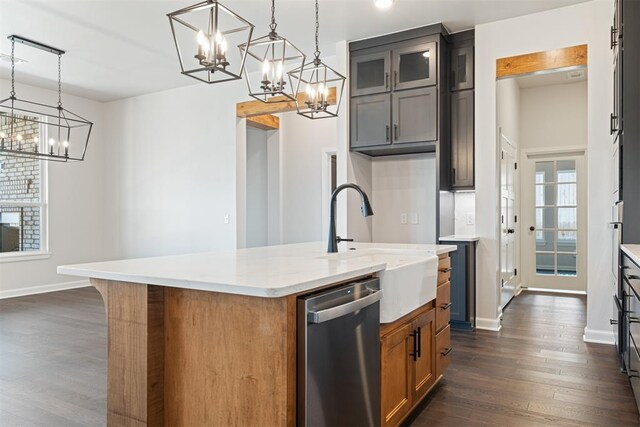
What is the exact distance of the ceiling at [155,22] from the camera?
3.88 metres

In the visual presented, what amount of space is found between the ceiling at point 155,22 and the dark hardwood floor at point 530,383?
2.91 m

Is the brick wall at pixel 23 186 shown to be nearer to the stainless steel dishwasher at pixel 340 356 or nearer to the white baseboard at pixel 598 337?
the stainless steel dishwasher at pixel 340 356

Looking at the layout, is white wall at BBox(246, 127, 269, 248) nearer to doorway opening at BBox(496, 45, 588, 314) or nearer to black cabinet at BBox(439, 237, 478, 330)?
black cabinet at BBox(439, 237, 478, 330)

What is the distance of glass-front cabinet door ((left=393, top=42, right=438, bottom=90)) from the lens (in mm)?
4301

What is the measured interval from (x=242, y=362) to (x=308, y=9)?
3361 millimetres

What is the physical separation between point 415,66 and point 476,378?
2936mm

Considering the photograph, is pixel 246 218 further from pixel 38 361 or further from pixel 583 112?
pixel 583 112

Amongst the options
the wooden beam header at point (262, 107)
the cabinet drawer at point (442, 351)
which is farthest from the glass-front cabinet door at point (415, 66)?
the cabinet drawer at point (442, 351)

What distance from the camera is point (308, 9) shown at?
3.92m

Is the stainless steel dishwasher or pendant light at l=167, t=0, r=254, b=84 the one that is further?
pendant light at l=167, t=0, r=254, b=84

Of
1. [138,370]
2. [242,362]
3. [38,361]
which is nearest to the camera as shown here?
[242,362]

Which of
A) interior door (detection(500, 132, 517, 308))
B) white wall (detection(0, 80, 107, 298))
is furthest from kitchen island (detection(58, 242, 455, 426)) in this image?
white wall (detection(0, 80, 107, 298))

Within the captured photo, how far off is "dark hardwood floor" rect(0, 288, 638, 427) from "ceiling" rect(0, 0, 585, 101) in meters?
2.92

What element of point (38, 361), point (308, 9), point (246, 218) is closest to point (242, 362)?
point (38, 361)
